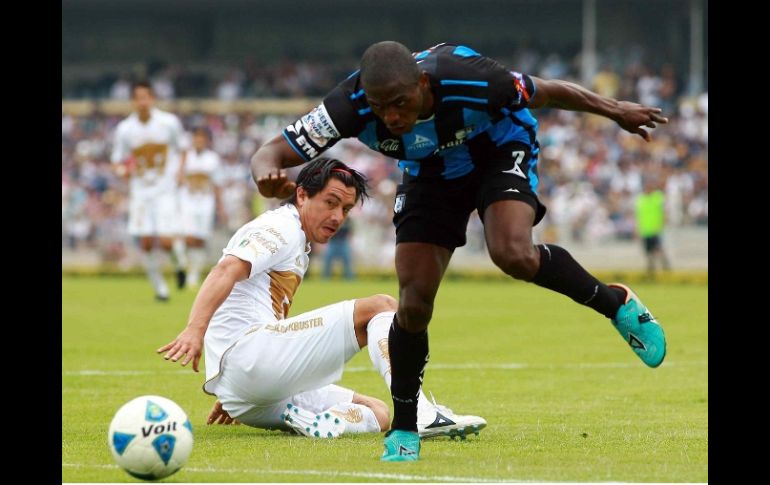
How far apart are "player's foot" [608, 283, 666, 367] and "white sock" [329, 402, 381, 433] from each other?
5.07ft

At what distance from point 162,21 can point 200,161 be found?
22.6 meters

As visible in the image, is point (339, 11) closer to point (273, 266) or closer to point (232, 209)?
point (232, 209)

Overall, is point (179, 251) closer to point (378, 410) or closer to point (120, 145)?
point (120, 145)

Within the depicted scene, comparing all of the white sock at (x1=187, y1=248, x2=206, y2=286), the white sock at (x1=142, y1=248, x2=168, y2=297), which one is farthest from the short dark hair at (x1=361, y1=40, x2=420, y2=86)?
the white sock at (x1=187, y1=248, x2=206, y2=286)

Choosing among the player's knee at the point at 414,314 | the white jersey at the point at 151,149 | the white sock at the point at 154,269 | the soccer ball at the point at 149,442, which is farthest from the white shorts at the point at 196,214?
the soccer ball at the point at 149,442

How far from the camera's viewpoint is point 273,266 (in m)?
7.77

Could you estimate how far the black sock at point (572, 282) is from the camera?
6910mm

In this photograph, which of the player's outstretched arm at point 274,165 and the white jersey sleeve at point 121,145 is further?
the white jersey sleeve at point 121,145

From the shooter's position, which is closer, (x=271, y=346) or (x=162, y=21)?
(x=271, y=346)

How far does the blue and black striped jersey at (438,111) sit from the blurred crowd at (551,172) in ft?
70.0

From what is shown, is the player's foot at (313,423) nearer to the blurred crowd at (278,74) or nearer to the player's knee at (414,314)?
the player's knee at (414,314)

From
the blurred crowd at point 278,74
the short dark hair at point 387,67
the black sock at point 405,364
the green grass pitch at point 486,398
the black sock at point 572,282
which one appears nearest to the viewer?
the short dark hair at point 387,67

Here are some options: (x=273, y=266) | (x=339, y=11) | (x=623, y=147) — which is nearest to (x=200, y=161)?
(x=623, y=147)
